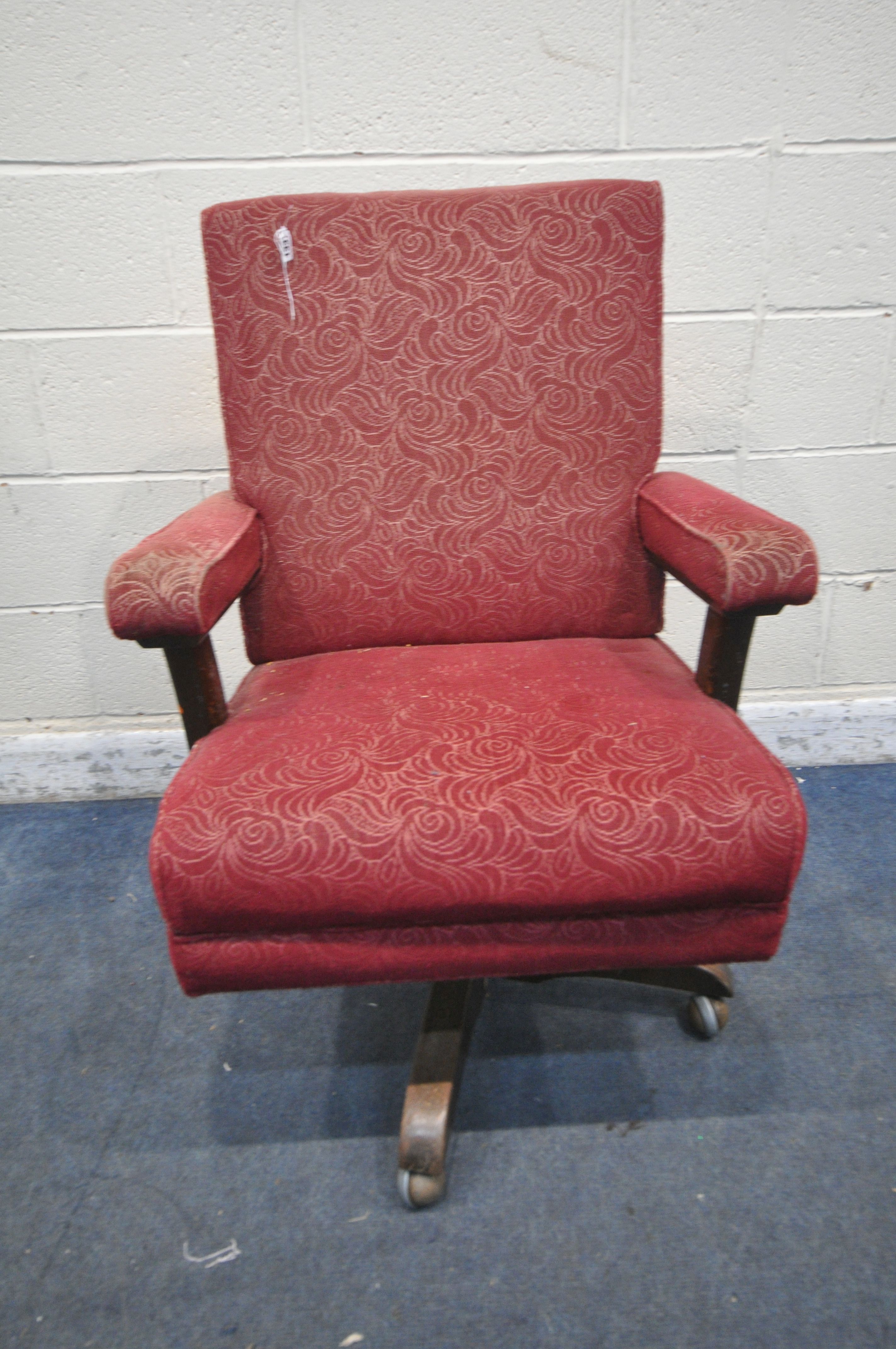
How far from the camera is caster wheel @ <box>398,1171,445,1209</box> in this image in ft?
2.80

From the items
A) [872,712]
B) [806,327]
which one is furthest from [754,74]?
[872,712]

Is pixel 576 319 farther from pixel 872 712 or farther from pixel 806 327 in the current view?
pixel 872 712

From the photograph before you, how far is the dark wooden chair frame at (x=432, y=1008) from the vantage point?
835 millimetres

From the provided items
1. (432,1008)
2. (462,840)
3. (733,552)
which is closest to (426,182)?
(733,552)

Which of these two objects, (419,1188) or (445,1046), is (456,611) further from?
(419,1188)

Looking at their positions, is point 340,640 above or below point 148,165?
below

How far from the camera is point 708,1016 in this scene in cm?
104

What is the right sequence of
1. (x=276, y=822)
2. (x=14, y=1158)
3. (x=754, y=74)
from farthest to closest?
(x=754, y=74)
(x=14, y=1158)
(x=276, y=822)

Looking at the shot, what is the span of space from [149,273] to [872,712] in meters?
1.58

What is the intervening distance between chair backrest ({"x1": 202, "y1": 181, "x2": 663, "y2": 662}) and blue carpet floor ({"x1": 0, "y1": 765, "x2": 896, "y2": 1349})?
549mm

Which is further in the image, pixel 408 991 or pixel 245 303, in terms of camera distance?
pixel 408 991

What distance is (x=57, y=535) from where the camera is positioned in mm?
1451

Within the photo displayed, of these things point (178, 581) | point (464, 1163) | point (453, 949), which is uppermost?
point (178, 581)

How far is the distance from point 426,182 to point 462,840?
1.09 meters
